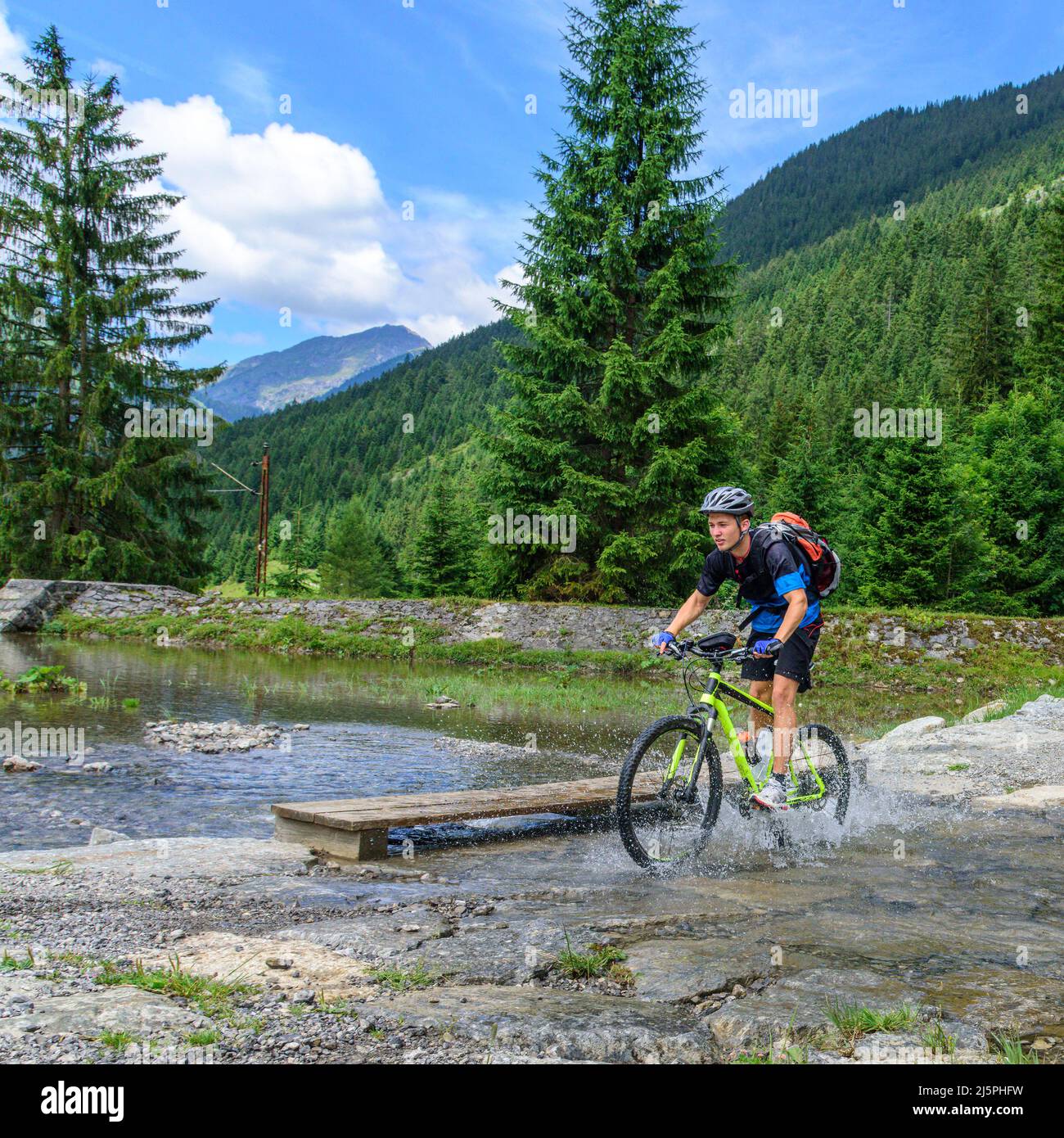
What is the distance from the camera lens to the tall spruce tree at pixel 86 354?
32.1 m

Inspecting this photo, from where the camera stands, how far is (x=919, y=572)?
107ft

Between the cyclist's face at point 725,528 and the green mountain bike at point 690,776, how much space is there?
0.72 meters

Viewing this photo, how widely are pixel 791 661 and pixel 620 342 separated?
20.3 meters

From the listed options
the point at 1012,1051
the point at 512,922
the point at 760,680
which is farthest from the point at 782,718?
the point at 1012,1051

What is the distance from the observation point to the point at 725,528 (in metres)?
6.24

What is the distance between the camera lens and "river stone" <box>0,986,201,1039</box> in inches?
112

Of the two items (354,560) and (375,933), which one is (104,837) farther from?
(354,560)

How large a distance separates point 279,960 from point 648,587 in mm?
23030

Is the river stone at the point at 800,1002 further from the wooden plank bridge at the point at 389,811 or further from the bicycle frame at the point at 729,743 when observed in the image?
the wooden plank bridge at the point at 389,811

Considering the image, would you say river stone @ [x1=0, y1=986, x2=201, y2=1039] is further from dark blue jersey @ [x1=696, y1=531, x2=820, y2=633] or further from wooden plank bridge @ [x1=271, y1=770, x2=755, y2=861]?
dark blue jersey @ [x1=696, y1=531, x2=820, y2=633]

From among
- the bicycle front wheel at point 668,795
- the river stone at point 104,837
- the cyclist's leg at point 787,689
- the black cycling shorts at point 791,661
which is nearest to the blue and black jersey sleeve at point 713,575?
the black cycling shorts at point 791,661

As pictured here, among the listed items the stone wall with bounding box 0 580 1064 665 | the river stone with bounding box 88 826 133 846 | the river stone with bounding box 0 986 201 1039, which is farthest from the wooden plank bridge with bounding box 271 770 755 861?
the stone wall with bounding box 0 580 1064 665

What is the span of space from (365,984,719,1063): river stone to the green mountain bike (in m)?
2.22
